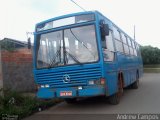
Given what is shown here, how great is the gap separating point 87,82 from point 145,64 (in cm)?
4280

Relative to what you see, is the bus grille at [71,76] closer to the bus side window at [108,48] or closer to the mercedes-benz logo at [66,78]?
the mercedes-benz logo at [66,78]

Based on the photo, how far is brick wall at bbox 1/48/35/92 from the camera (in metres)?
13.7

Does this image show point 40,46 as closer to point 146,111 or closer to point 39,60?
point 39,60

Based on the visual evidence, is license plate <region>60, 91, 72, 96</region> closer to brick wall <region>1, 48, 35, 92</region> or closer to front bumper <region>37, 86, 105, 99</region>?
front bumper <region>37, 86, 105, 99</region>

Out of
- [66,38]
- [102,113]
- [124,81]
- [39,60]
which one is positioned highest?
[66,38]

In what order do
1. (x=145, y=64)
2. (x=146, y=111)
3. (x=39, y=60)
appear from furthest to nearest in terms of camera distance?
(x=145, y=64), (x=39, y=60), (x=146, y=111)

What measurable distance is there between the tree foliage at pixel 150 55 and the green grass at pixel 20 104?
39174 millimetres

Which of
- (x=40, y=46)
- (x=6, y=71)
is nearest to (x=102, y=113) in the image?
(x=40, y=46)

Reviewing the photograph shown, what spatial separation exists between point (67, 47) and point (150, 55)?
4205cm

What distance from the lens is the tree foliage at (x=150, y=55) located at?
49688mm

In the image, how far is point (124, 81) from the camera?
12.5 m

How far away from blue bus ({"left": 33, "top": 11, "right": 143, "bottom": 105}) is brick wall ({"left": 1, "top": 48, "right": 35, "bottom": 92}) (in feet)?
12.0

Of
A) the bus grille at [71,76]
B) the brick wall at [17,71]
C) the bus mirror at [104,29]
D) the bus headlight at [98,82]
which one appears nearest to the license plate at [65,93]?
the bus grille at [71,76]

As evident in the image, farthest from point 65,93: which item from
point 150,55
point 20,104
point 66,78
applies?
point 150,55
